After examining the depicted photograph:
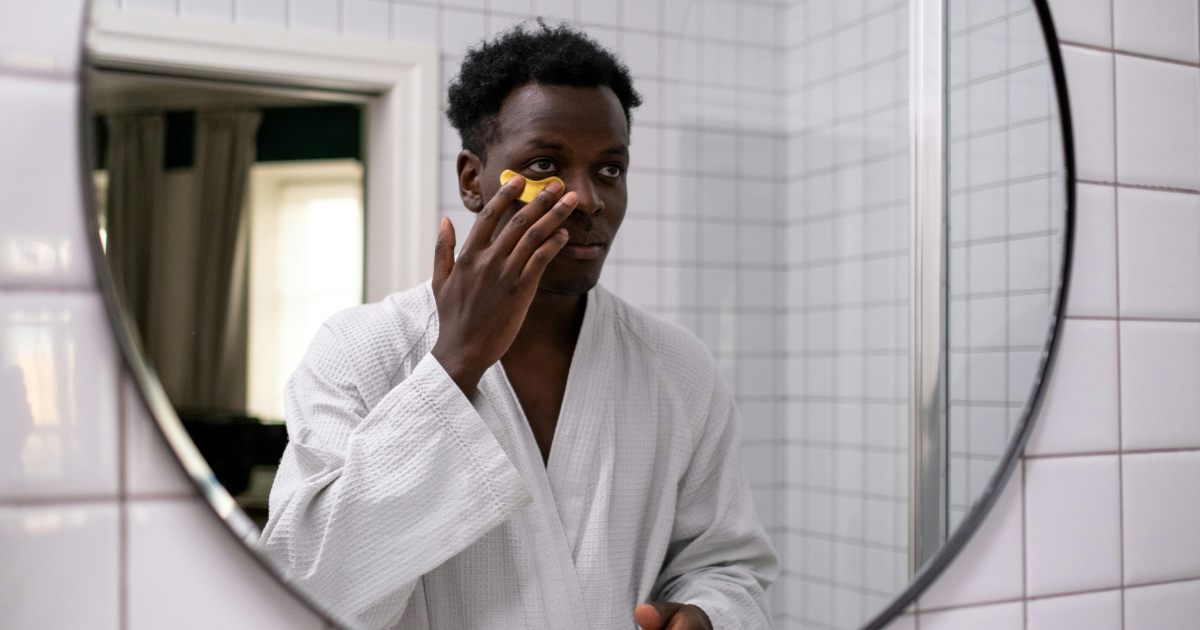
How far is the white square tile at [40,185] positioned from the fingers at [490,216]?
25 centimetres

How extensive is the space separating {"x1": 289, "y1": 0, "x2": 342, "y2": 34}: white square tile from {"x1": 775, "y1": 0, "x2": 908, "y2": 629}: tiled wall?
415 millimetres

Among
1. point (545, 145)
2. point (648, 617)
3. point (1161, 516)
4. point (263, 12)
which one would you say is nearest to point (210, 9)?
point (263, 12)

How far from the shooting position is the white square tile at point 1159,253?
3.11ft

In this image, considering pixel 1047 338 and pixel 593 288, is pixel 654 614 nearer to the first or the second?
pixel 593 288

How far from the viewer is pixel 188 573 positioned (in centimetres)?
58

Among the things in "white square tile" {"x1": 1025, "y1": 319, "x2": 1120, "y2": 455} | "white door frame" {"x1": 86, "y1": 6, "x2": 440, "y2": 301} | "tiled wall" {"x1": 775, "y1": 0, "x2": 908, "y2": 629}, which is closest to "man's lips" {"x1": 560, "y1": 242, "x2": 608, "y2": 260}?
"white door frame" {"x1": 86, "y1": 6, "x2": 440, "y2": 301}

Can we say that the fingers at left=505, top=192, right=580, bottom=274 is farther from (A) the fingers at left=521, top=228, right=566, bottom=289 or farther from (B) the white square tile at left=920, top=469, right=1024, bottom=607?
(B) the white square tile at left=920, top=469, right=1024, bottom=607

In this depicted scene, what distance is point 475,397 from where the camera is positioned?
2.02 feet

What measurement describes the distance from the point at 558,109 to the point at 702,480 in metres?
0.32

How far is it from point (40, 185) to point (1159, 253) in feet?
3.59

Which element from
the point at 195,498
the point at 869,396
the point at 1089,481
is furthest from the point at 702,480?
the point at 1089,481

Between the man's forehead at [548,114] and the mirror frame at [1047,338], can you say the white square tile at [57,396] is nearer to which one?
Answer: the man's forehead at [548,114]

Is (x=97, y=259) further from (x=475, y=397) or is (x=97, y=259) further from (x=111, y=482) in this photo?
(x=475, y=397)

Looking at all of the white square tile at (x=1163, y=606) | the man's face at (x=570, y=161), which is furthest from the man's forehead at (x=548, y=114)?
the white square tile at (x=1163, y=606)
